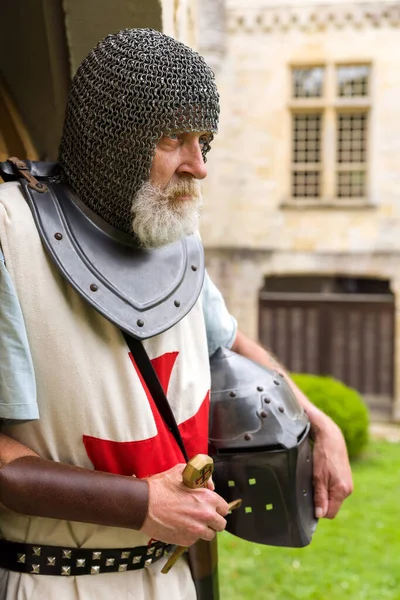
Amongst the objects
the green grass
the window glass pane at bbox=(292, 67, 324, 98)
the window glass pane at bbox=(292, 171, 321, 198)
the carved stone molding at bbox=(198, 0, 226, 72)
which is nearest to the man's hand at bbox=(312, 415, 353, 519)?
the green grass

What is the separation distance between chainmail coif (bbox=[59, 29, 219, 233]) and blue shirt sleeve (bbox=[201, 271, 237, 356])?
0.33 meters

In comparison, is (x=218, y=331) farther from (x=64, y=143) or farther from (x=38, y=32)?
(x=38, y=32)

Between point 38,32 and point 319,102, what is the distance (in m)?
10.3

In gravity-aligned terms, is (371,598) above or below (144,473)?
below

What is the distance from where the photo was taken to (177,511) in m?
1.25

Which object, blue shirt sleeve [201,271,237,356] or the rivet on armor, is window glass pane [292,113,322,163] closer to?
blue shirt sleeve [201,271,237,356]

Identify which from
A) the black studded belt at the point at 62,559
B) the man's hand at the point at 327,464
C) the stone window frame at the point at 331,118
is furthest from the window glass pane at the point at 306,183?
the black studded belt at the point at 62,559

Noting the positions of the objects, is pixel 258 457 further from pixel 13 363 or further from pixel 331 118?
pixel 331 118

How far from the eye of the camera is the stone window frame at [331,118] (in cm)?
1171

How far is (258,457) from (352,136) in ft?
36.3

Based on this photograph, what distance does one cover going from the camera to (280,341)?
11984 millimetres

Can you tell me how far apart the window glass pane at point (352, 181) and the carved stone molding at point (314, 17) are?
7.40ft

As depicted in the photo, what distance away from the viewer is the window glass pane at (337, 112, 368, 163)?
12.0 metres

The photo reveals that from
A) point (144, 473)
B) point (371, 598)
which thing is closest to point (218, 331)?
point (144, 473)
